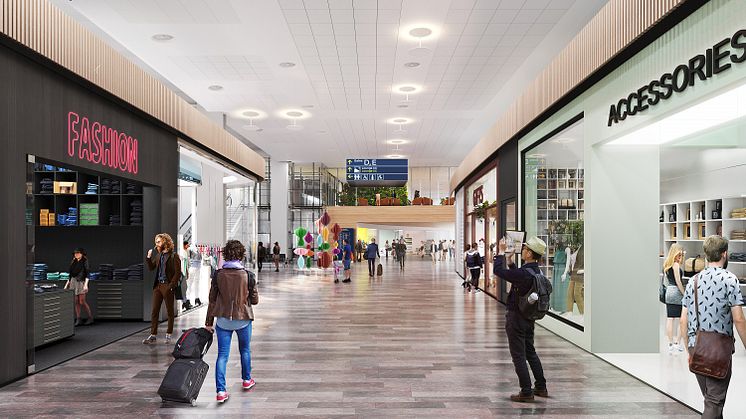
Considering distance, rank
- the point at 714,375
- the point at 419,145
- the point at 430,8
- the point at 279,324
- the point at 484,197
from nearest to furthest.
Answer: the point at 714,375
the point at 430,8
the point at 279,324
the point at 484,197
the point at 419,145

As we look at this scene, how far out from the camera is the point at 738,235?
9.47 m

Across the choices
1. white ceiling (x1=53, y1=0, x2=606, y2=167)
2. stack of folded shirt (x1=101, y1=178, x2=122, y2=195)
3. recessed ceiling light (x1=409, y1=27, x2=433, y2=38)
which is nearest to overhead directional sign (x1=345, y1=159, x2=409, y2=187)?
white ceiling (x1=53, y1=0, x2=606, y2=167)

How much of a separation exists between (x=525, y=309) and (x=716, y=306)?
5.27 feet

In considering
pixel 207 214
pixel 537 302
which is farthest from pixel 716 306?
pixel 207 214

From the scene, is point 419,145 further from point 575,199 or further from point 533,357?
point 533,357

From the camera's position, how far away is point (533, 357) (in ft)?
17.6

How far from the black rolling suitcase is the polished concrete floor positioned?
9 cm

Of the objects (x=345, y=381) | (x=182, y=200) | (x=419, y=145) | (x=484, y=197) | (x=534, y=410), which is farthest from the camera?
(x=419, y=145)

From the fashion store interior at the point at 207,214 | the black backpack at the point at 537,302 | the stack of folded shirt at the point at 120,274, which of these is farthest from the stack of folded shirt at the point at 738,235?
the stack of folded shirt at the point at 120,274

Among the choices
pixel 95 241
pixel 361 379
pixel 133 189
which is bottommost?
pixel 361 379

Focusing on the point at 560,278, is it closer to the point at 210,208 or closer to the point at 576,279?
the point at 576,279

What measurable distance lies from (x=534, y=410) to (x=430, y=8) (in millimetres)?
6189

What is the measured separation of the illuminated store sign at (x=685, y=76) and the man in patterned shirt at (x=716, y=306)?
1.45 meters

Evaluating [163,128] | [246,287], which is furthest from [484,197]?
[246,287]
